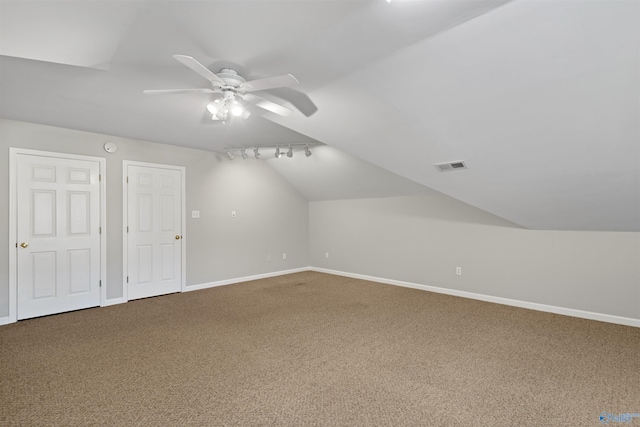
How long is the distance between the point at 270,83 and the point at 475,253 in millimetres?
3979

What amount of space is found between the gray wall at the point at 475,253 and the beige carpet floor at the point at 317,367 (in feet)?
1.26

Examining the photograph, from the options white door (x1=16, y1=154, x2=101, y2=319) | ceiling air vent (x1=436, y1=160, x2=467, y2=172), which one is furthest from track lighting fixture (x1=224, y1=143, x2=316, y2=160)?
ceiling air vent (x1=436, y1=160, x2=467, y2=172)

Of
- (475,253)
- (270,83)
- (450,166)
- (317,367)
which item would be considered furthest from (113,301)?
(475,253)

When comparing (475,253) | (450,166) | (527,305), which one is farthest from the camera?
(475,253)

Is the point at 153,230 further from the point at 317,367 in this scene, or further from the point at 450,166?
the point at 450,166

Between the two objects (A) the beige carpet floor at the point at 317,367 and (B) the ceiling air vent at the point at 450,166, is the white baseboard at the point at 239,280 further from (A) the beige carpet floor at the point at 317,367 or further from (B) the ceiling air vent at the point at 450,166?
(B) the ceiling air vent at the point at 450,166

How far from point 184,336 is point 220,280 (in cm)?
249

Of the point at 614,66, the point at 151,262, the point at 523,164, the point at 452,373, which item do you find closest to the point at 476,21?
the point at 614,66

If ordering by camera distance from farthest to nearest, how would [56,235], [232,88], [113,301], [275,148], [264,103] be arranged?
[275,148]
[113,301]
[56,235]
[264,103]
[232,88]

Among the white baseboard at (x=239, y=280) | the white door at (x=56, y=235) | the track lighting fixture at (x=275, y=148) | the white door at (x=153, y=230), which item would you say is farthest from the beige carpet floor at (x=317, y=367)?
the track lighting fixture at (x=275, y=148)

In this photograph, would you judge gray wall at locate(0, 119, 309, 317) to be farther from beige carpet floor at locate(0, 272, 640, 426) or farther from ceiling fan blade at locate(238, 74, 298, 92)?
ceiling fan blade at locate(238, 74, 298, 92)

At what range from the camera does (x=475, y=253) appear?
4.87m

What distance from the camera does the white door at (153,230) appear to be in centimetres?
488

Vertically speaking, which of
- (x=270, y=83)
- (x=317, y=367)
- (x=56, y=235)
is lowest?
(x=317, y=367)
